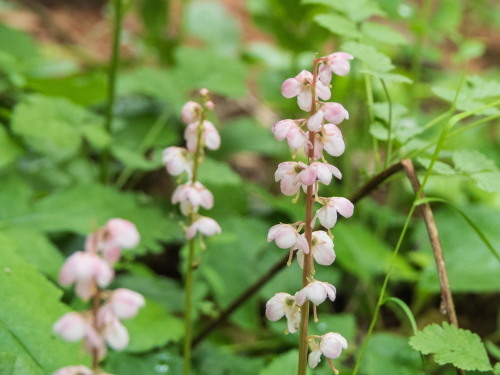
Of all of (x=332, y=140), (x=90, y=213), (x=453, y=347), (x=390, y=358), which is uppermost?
(x=332, y=140)

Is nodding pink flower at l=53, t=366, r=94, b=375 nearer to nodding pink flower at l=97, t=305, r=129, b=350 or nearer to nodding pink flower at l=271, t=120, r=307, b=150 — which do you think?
nodding pink flower at l=97, t=305, r=129, b=350

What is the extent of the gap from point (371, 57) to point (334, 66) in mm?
363

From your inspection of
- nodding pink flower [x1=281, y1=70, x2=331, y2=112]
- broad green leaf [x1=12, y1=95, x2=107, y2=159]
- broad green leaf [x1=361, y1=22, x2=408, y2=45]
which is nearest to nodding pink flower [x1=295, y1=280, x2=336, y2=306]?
nodding pink flower [x1=281, y1=70, x2=331, y2=112]

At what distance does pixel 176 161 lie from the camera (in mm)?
1037

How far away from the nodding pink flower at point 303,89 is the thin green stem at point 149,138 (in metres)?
1.49

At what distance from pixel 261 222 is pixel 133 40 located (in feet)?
7.21

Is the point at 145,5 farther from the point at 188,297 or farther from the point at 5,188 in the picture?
the point at 188,297

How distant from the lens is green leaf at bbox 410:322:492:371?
1.01 meters

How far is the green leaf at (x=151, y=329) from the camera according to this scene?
1.46m

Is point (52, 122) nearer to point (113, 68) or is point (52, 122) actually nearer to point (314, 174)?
point (113, 68)

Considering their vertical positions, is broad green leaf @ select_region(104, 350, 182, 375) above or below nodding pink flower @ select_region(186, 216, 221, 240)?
below

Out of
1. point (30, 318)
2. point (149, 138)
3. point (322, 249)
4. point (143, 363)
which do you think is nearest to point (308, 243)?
point (322, 249)

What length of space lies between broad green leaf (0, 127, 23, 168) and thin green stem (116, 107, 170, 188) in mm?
440

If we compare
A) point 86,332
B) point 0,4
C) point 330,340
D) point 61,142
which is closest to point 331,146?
point 330,340
